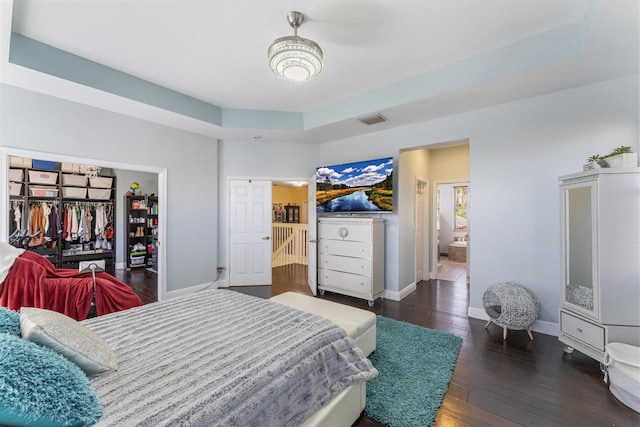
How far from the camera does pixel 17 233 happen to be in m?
4.60

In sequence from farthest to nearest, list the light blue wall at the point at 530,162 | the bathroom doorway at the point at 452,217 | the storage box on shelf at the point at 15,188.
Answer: the bathroom doorway at the point at 452,217, the storage box on shelf at the point at 15,188, the light blue wall at the point at 530,162

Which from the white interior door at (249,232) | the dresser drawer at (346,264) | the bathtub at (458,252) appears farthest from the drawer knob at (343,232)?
the bathtub at (458,252)

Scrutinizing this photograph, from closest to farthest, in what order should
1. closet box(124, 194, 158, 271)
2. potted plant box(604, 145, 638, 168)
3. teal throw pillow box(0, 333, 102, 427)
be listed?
teal throw pillow box(0, 333, 102, 427), potted plant box(604, 145, 638, 168), closet box(124, 194, 158, 271)

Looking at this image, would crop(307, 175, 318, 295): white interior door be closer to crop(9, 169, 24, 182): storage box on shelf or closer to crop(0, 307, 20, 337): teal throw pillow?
crop(0, 307, 20, 337): teal throw pillow

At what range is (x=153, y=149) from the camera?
3.94 metres

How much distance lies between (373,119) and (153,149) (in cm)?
325

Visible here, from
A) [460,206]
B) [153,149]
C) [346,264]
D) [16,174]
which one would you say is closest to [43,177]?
[16,174]

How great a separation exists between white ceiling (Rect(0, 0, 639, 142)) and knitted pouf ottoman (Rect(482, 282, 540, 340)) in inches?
86.1

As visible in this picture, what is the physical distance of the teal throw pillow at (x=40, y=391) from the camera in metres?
0.74

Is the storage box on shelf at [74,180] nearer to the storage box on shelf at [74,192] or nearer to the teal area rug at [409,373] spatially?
the storage box on shelf at [74,192]

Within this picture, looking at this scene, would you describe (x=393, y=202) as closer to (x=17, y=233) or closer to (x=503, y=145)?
(x=503, y=145)

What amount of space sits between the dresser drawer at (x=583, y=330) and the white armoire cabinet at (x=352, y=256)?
6.81 ft

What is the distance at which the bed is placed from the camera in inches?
90.3

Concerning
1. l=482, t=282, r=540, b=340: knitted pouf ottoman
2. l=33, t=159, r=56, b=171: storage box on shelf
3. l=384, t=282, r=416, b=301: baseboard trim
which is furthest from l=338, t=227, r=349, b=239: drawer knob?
l=33, t=159, r=56, b=171: storage box on shelf
